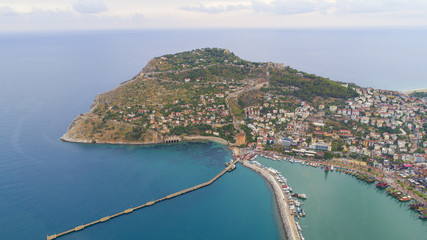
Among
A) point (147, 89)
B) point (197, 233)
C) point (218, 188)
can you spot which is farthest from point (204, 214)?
point (147, 89)

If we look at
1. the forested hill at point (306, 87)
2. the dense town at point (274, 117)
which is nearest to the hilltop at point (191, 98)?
the forested hill at point (306, 87)

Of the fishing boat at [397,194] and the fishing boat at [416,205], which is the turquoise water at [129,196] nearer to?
the fishing boat at [397,194]

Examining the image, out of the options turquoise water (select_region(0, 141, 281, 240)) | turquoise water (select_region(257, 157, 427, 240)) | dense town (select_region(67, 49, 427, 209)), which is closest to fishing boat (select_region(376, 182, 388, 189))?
turquoise water (select_region(257, 157, 427, 240))

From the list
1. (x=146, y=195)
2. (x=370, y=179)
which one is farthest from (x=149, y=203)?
(x=370, y=179)

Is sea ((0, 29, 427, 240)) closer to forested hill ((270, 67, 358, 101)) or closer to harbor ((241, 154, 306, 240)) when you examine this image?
harbor ((241, 154, 306, 240))

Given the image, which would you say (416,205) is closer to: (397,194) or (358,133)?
(397,194)
